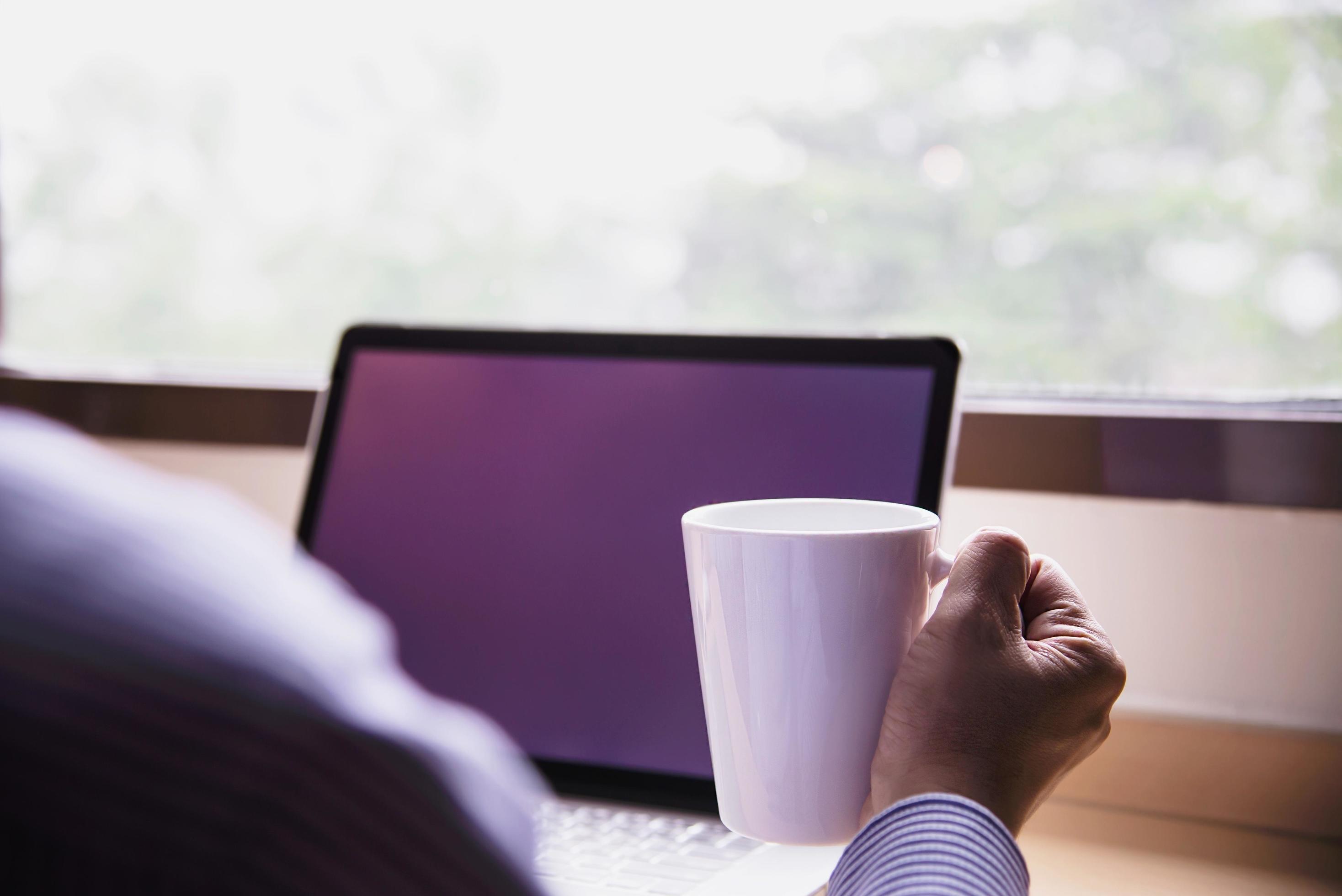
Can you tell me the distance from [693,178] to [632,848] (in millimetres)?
608

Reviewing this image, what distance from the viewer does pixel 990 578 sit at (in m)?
0.40

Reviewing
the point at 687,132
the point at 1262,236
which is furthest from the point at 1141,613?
the point at 687,132

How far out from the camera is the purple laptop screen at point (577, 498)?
635 millimetres

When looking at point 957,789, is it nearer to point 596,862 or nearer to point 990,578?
point 990,578

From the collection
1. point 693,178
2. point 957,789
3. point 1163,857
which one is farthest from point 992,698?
point 693,178

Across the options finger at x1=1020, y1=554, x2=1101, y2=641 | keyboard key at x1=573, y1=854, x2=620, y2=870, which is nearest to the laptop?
keyboard key at x1=573, y1=854, x2=620, y2=870

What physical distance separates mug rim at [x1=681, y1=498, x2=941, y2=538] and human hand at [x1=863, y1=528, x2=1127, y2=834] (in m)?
0.02

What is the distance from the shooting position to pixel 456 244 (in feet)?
3.43

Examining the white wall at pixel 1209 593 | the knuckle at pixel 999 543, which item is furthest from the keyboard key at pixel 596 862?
the white wall at pixel 1209 593

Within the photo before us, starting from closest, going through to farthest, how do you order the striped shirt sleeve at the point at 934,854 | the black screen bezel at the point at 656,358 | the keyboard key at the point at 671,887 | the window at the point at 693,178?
the striped shirt sleeve at the point at 934,854, the keyboard key at the point at 671,887, the black screen bezel at the point at 656,358, the window at the point at 693,178

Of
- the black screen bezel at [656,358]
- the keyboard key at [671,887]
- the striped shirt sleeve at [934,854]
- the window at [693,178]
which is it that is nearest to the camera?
the striped shirt sleeve at [934,854]

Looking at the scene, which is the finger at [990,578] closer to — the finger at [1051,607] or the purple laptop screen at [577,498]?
the finger at [1051,607]

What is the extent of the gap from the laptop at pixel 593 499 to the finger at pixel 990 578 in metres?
0.18

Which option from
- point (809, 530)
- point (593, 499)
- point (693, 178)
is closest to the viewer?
point (809, 530)
